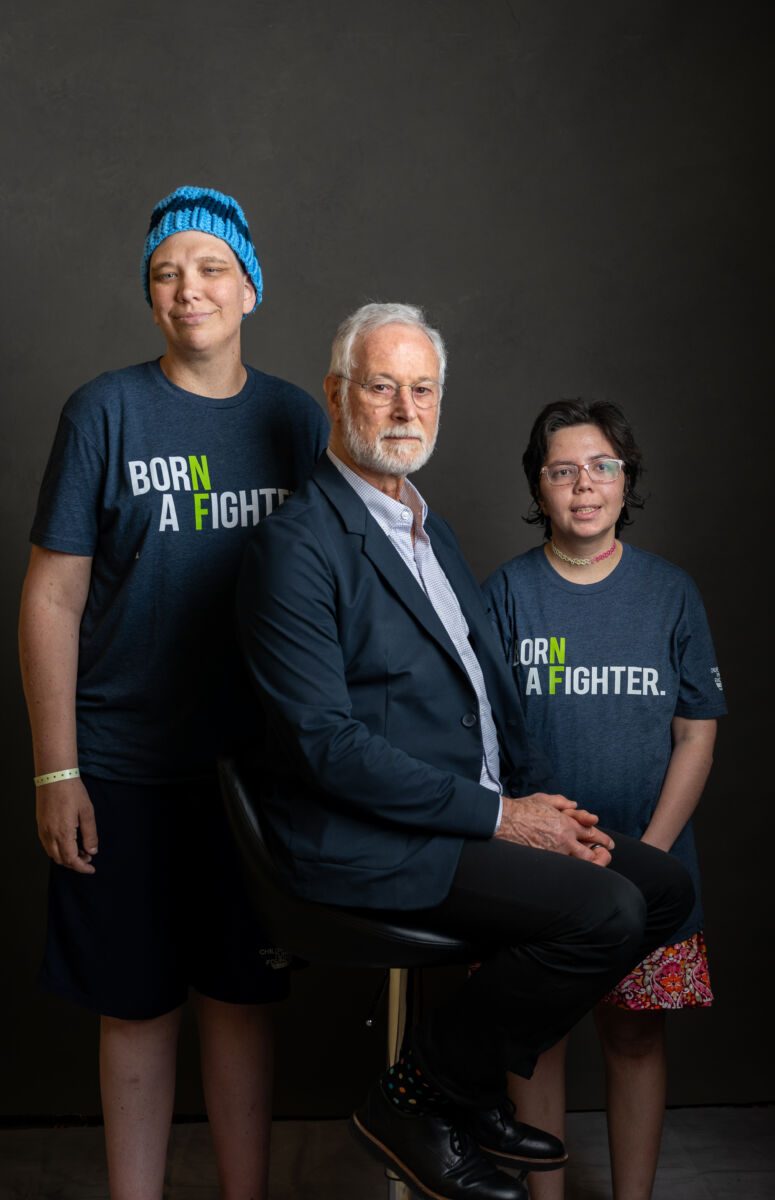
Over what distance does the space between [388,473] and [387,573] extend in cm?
20

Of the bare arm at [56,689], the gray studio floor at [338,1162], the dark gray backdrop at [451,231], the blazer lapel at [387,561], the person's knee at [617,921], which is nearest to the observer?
the person's knee at [617,921]

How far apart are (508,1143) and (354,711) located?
0.67 metres

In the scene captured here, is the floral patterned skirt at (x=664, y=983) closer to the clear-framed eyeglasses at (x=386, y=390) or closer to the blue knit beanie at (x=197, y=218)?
the clear-framed eyeglasses at (x=386, y=390)

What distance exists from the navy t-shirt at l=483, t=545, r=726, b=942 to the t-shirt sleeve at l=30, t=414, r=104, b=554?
788 mm

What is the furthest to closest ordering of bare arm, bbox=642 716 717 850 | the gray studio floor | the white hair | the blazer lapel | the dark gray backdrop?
the dark gray backdrop → the gray studio floor → bare arm, bbox=642 716 717 850 → the white hair → the blazer lapel

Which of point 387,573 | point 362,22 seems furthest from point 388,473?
point 362,22

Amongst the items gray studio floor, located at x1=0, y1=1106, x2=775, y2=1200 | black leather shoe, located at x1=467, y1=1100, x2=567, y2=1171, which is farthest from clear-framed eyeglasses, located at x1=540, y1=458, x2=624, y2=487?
gray studio floor, located at x1=0, y1=1106, x2=775, y2=1200

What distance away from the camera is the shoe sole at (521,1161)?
5.41 feet

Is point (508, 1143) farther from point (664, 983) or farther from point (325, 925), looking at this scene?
point (664, 983)

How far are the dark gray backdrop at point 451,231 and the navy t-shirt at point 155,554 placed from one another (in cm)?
92

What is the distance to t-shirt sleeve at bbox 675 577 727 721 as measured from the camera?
7.17ft

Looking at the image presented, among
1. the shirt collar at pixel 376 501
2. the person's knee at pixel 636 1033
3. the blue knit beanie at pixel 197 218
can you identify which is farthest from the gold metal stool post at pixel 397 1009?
the blue knit beanie at pixel 197 218

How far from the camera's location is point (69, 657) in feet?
6.42

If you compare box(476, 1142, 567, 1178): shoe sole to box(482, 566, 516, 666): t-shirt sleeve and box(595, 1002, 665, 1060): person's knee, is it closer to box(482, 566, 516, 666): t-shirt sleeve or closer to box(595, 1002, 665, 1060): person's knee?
box(595, 1002, 665, 1060): person's knee
